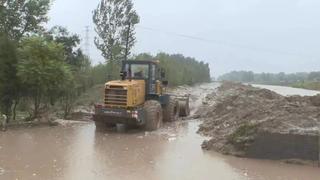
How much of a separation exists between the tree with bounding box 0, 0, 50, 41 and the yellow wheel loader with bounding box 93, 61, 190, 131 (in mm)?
15080

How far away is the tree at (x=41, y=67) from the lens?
2308cm

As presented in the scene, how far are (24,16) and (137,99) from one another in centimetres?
1815

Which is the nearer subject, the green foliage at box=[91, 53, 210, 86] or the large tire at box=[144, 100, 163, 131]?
the large tire at box=[144, 100, 163, 131]

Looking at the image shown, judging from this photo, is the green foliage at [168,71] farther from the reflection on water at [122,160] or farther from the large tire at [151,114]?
the reflection on water at [122,160]

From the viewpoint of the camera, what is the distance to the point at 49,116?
2650 cm

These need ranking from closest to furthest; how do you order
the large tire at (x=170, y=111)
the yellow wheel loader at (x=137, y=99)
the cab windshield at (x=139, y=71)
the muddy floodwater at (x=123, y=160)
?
the muddy floodwater at (x=123, y=160)
the yellow wheel loader at (x=137, y=99)
the cab windshield at (x=139, y=71)
the large tire at (x=170, y=111)

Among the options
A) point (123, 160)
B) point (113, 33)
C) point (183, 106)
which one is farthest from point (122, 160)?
point (113, 33)

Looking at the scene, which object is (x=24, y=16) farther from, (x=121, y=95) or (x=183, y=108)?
(x=121, y=95)

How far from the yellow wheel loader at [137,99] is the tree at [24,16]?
594 inches

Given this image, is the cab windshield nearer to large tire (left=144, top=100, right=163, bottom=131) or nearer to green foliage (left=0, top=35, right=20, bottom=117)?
large tire (left=144, top=100, right=163, bottom=131)

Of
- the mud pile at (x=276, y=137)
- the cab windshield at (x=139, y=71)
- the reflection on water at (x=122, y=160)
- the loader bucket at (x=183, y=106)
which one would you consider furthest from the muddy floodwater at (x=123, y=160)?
the loader bucket at (x=183, y=106)

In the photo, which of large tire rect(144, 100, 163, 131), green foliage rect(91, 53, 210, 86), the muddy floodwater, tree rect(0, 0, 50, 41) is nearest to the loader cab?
large tire rect(144, 100, 163, 131)

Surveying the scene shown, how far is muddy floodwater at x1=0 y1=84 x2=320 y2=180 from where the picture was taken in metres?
13.2

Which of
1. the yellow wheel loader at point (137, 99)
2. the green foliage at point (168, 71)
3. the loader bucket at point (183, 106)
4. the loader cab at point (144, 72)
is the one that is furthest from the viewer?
the green foliage at point (168, 71)
